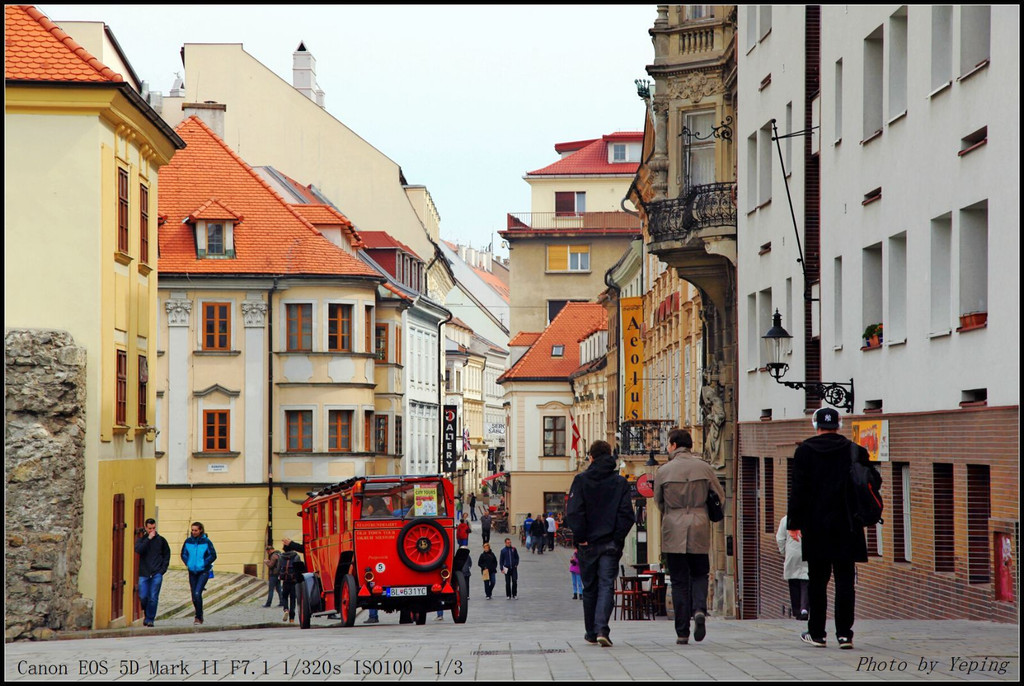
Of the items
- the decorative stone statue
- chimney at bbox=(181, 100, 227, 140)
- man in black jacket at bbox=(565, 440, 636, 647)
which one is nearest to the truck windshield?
the decorative stone statue

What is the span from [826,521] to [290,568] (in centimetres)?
2198

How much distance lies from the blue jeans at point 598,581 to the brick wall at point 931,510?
15.9ft

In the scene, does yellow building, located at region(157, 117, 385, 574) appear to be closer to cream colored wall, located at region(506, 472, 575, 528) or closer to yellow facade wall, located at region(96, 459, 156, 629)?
yellow facade wall, located at region(96, 459, 156, 629)

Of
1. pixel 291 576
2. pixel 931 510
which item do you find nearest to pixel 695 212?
pixel 291 576

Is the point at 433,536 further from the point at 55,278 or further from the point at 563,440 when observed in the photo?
the point at 563,440

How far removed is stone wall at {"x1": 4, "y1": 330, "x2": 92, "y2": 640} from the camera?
24266 mm

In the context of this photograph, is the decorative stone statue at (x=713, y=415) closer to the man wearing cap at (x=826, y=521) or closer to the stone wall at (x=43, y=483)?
the stone wall at (x=43, y=483)

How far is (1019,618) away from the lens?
14.8m

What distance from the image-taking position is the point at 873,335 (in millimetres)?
22234

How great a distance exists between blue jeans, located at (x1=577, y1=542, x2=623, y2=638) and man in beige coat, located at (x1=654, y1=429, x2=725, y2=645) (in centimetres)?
49

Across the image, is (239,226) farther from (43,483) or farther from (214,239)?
(43,483)

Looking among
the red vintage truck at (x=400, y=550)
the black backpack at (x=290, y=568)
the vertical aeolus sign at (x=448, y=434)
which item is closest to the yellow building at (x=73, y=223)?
the black backpack at (x=290, y=568)

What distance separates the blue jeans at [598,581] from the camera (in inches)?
512

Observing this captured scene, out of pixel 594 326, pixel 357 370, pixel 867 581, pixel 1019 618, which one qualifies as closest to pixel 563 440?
pixel 594 326
